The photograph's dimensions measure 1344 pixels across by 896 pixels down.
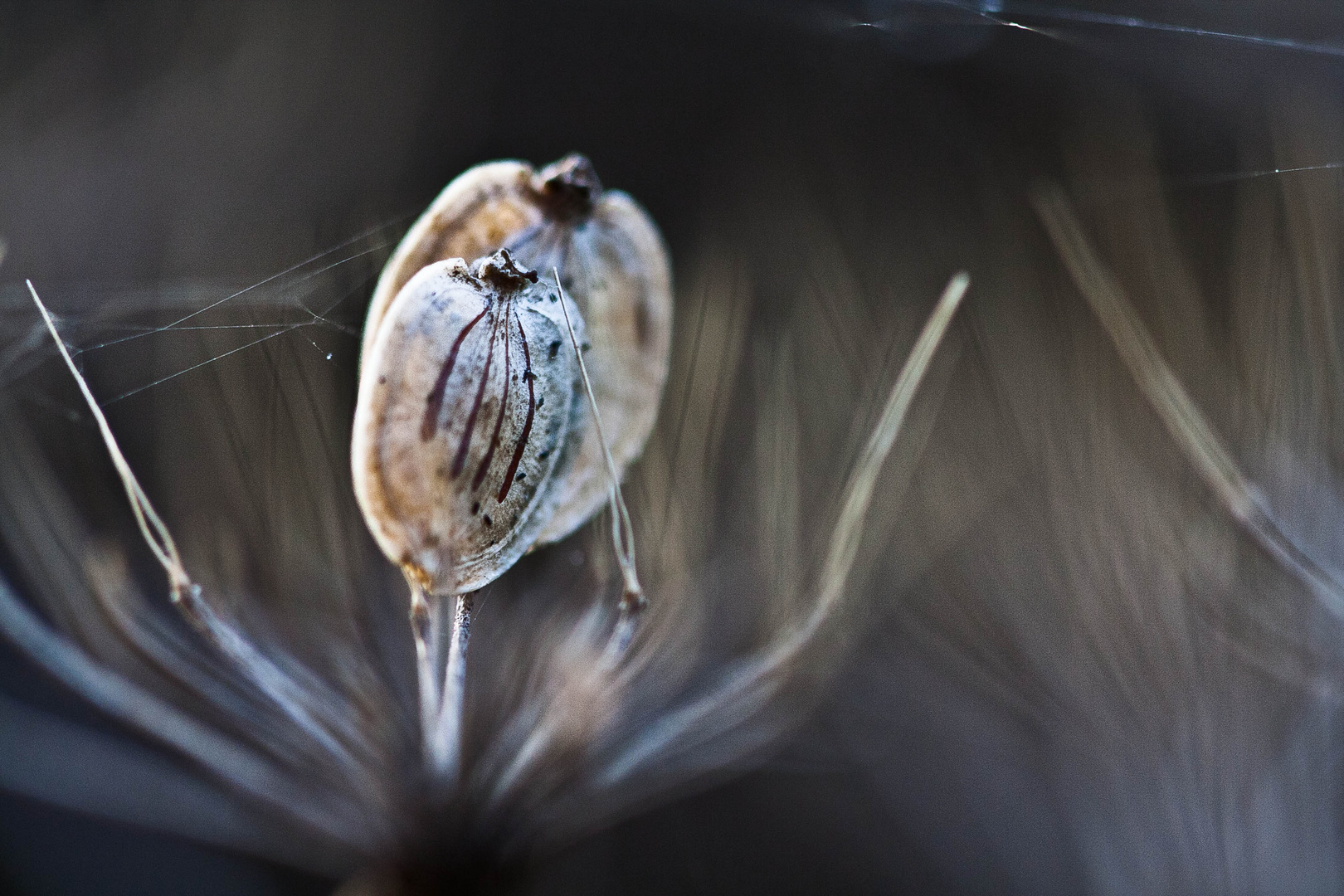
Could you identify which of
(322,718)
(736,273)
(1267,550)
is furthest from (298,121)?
(1267,550)

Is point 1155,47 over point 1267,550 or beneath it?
over

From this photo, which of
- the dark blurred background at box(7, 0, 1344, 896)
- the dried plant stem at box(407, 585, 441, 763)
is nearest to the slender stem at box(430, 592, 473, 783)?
the dried plant stem at box(407, 585, 441, 763)

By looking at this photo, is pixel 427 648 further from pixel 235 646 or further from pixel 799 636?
pixel 799 636

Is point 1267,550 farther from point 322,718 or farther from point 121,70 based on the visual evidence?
point 121,70

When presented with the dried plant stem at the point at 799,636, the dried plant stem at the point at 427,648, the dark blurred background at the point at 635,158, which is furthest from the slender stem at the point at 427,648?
the dark blurred background at the point at 635,158

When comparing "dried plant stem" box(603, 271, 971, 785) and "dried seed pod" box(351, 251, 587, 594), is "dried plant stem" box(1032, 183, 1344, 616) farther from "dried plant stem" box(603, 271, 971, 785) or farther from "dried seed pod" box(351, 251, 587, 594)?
"dried seed pod" box(351, 251, 587, 594)

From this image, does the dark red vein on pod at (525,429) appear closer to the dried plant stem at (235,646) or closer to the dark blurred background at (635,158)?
the dried plant stem at (235,646)

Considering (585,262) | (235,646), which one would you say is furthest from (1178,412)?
(235,646)
